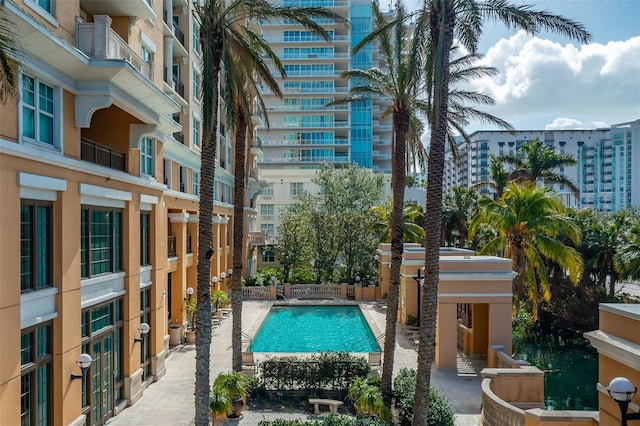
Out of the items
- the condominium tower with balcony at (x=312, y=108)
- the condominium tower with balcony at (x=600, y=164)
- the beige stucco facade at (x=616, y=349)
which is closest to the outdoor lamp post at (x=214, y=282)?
the beige stucco facade at (x=616, y=349)

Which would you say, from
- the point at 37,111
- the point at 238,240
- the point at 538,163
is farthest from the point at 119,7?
the point at 538,163

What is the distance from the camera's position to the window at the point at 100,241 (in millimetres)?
12672

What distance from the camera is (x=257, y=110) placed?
134ft

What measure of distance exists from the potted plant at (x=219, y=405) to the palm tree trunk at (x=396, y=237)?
4644 mm

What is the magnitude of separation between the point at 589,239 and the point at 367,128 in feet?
169

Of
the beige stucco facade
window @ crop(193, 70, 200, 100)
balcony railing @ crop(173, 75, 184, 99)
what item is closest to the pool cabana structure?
the beige stucco facade

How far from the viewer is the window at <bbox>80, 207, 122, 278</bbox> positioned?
12.7 metres

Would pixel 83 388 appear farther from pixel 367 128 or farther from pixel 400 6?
pixel 367 128

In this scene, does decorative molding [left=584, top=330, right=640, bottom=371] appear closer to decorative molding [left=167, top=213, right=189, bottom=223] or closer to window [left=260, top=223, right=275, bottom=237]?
decorative molding [left=167, top=213, right=189, bottom=223]

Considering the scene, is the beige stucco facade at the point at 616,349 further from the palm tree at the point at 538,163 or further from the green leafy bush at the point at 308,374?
the palm tree at the point at 538,163

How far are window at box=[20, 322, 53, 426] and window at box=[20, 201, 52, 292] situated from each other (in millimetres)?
1018

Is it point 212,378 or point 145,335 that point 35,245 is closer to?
point 145,335

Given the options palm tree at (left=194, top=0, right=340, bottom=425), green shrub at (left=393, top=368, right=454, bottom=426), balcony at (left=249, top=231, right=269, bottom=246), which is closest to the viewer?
palm tree at (left=194, top=0, right=340, bottom=425)

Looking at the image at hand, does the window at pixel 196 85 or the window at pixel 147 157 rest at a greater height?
the window at pixel 196 85
